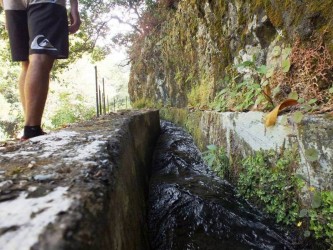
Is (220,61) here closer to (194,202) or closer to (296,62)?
(296,62)

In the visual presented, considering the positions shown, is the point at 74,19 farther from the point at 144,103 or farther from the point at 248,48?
the point at 144,103

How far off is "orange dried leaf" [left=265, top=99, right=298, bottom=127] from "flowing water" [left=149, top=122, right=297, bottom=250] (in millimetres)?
622

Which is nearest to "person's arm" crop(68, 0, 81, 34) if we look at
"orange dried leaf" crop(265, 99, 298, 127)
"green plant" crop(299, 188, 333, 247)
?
"orange dried leaf" crop(265, 99, 298, 127)

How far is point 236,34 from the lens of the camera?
3818 mm

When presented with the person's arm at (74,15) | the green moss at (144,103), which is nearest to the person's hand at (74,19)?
the person's arm at (74,15)

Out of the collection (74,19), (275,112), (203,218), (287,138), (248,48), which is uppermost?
(74,19)

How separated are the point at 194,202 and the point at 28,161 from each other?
1280 millimetres

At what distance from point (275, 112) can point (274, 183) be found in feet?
1.51

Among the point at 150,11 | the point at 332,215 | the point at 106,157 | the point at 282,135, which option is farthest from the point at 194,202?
the point at 150,11

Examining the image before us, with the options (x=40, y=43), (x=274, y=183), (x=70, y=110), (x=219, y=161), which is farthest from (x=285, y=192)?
(x=70, y=110)

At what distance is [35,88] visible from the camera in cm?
198

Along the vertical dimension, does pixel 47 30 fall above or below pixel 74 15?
below

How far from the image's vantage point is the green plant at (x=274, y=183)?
1.69m

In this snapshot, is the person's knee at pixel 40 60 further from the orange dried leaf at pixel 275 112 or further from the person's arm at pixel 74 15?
the orange dried leaf at pixel 275 112
